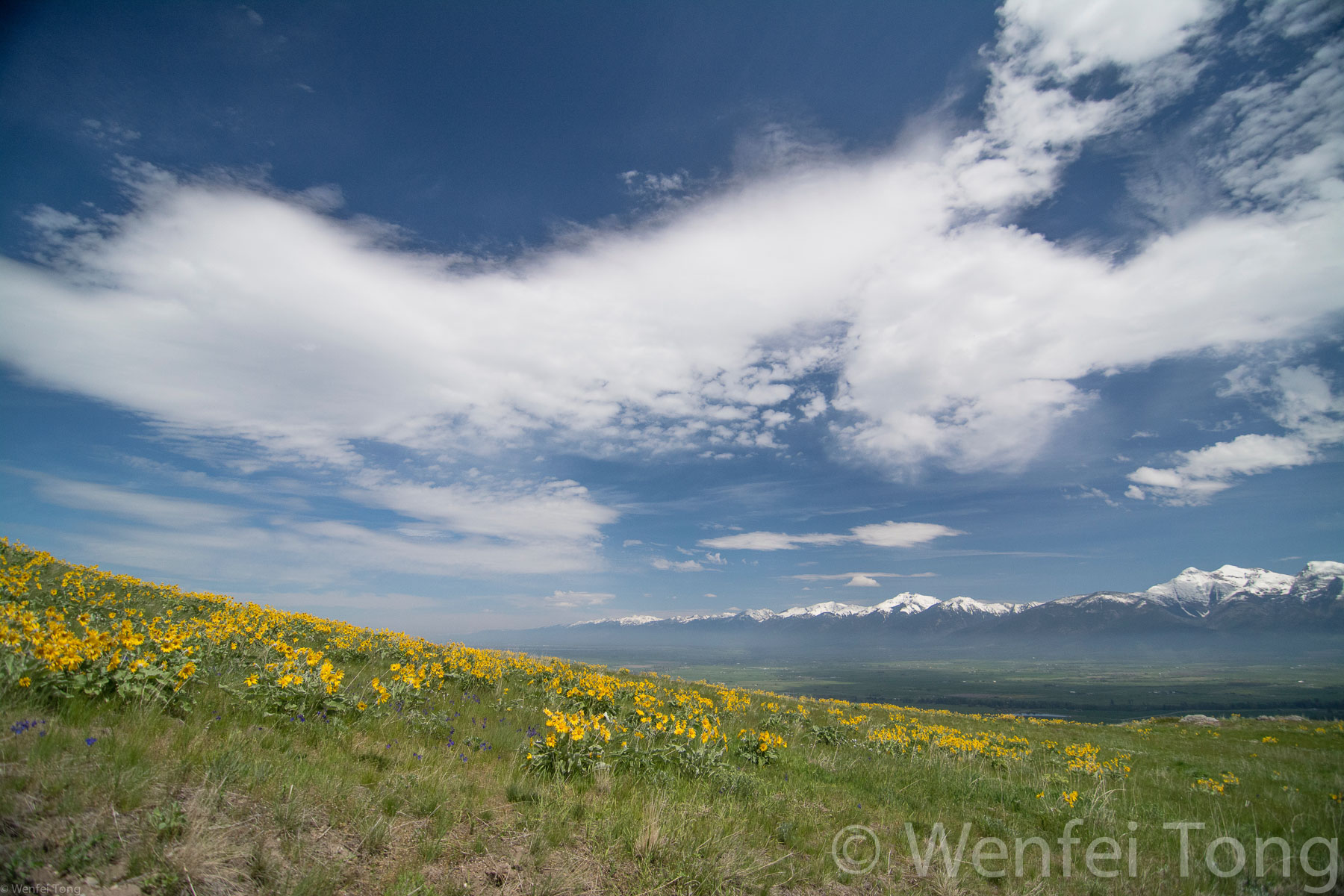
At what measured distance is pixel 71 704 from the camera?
5.11 metres

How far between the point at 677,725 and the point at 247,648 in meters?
7.50

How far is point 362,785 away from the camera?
210 inches

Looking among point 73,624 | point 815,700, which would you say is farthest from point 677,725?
point 815,700

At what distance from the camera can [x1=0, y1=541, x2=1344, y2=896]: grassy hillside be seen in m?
3.97

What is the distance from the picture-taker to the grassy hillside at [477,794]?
3.97 m

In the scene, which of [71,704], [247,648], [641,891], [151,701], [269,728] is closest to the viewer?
[641,891]

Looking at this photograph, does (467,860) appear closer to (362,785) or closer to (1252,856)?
(362,785)

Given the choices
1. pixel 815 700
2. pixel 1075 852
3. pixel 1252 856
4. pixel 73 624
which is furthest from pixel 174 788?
pixel 815 700

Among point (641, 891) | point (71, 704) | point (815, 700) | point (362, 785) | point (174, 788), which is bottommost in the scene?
point (815, 700)

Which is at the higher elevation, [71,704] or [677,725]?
[71,704]

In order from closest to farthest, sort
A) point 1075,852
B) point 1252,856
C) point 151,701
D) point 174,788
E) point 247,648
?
1. point 174,788
2. point 151,701
3. point 1075,852
4. point 1252,856
5. point 247,648

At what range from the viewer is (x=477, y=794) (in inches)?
225

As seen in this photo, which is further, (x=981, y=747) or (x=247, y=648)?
(x=981, y=747)

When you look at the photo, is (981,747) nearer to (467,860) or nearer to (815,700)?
(815,700)
